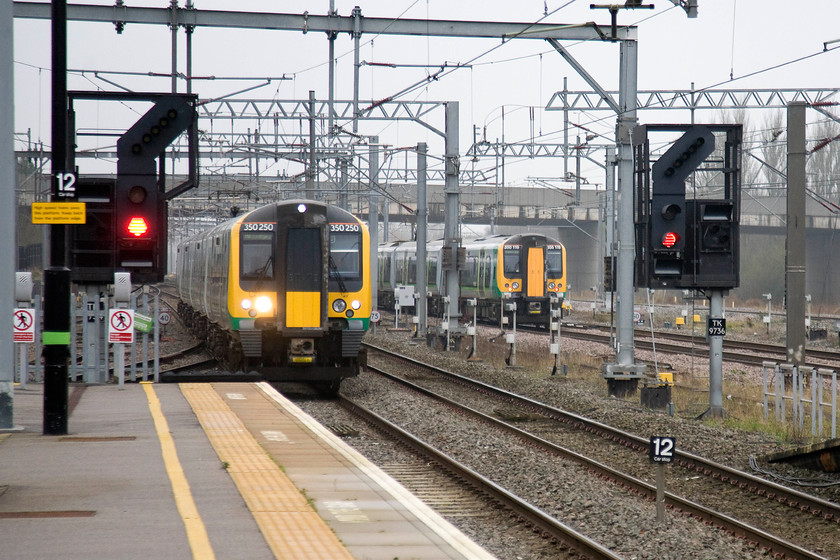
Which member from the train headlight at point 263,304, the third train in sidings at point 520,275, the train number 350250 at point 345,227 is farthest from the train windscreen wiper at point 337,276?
the third train in sidings at point 520,275

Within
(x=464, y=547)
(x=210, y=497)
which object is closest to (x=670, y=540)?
(x=464, y=547)

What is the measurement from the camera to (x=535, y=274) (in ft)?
118

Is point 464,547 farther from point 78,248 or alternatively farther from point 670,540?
point 78,248

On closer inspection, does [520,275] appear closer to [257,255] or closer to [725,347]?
[725,347]

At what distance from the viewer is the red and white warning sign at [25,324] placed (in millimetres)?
15125

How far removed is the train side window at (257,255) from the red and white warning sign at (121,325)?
283 cm

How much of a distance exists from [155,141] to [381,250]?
37216 millimetres

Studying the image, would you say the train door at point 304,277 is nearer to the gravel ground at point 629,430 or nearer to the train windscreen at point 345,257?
the train windscreen at point 345,257

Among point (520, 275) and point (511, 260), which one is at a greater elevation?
point (511, 260)

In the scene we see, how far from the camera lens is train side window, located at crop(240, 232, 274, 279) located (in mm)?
16703

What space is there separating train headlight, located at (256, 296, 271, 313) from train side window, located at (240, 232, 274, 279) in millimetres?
363

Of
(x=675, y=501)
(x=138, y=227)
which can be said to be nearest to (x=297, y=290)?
(x=138, y=227)

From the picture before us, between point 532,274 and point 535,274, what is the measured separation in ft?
0.37

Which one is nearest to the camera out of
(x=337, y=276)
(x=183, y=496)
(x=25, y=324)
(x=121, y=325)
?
(x=183, y=496)
